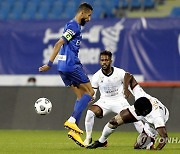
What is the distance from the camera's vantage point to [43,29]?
23844 millimetres

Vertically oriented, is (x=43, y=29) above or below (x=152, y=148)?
above

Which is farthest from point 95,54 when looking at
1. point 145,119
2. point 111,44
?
point 145,119

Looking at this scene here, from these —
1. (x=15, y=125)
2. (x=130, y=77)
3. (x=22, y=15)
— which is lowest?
(x=15, y=125)

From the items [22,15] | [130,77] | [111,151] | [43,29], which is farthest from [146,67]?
[111,151]

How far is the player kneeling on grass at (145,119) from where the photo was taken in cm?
1255

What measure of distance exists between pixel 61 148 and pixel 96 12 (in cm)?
1296

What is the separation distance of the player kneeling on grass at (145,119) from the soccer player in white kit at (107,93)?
2.76 ft

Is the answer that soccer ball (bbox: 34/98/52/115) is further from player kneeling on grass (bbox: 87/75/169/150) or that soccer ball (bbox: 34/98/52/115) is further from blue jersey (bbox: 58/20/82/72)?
player kneeling on grass (bbox: 87/75/169/150)

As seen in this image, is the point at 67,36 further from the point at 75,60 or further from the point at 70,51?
the point at 75,60

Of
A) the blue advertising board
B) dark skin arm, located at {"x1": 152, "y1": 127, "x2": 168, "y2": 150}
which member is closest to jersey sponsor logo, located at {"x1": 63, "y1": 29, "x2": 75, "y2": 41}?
dark skin arm, located at {"x1": 152, "y1": 127, "x2": 168, "y2": 150}

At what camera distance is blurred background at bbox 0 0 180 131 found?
66.0 ft

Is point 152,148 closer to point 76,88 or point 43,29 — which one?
point 76,88

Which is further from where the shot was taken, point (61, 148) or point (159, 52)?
point (159, 52)

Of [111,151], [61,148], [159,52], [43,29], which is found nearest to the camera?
[111,151]
